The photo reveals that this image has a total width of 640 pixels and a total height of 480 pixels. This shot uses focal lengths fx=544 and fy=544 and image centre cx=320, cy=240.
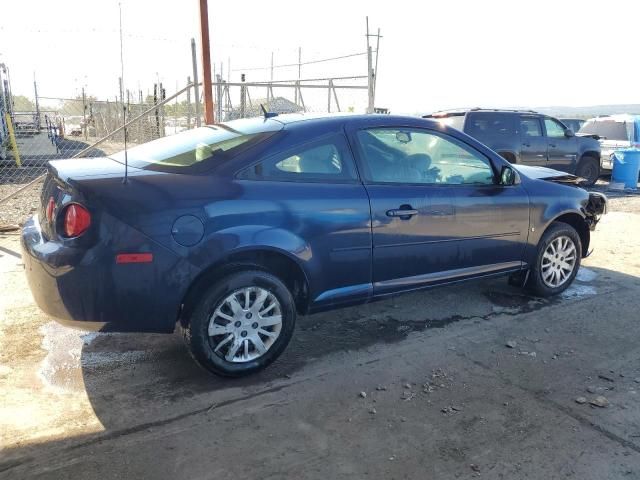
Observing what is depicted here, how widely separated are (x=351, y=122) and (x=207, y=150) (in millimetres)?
1038

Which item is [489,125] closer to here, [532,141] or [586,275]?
[532,141]

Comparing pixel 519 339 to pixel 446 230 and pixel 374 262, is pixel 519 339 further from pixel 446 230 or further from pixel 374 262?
pixel 374 262

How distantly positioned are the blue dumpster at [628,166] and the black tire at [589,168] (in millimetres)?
522

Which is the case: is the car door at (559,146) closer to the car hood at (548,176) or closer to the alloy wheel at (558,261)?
the car hood at (548,176)

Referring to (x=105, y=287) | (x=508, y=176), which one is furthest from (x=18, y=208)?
(x=508, y=176)

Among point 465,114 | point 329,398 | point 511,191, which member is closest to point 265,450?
point 329,398

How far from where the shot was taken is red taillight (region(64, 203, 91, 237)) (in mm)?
3002

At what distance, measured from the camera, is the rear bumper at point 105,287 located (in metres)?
3.00

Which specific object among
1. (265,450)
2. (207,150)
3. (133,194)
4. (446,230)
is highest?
Result: (207,150)

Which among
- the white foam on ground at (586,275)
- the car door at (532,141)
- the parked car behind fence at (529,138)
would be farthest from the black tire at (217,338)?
the car door at (532,141)

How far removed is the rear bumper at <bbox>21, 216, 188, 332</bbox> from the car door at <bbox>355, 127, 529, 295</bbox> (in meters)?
1.46

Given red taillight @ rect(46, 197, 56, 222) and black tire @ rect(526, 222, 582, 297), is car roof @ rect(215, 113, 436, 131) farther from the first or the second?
black tire @ rect(526, 222, 582, 297)

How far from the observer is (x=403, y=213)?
387cm

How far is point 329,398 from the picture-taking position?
10.7 ft
